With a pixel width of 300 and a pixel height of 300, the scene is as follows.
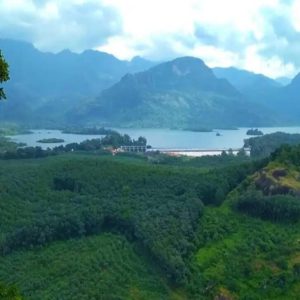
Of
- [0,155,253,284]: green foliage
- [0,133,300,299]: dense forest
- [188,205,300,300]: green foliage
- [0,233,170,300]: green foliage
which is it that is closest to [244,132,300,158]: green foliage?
[0,155,253,284]: green foliage

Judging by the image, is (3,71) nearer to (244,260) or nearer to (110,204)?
(244,260)

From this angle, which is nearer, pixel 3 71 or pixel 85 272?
pixel 3 71

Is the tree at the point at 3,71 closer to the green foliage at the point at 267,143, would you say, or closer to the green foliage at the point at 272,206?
the green foliage at the point at 272,206

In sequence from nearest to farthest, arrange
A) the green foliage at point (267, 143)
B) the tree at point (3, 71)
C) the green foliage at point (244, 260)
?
the tree at point (3, 71), the green foliage at point (244, 260), the green foliage at point (267, 143)

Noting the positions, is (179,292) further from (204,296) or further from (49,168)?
(49,168)

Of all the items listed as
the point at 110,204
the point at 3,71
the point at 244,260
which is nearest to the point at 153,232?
the point at 244,260

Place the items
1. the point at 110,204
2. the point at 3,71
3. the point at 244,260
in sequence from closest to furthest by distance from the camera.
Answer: the point at 3,71, the point at 244,260, the point at 110,204

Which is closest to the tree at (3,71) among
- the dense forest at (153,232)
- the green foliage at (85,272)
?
the dense forest at (153,232)

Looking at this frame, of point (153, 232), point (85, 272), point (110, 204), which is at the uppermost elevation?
point (110, 204)

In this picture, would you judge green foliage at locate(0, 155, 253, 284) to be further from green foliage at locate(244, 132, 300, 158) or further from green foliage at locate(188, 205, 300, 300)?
green foliage at locate(244, 132, 300, 158)

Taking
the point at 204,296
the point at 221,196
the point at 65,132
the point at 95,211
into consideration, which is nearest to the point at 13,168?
the point at 95,211

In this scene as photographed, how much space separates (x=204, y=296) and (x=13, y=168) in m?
36.3

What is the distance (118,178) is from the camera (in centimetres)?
5544

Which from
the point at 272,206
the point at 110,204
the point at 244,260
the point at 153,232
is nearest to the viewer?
the point at 244,260
